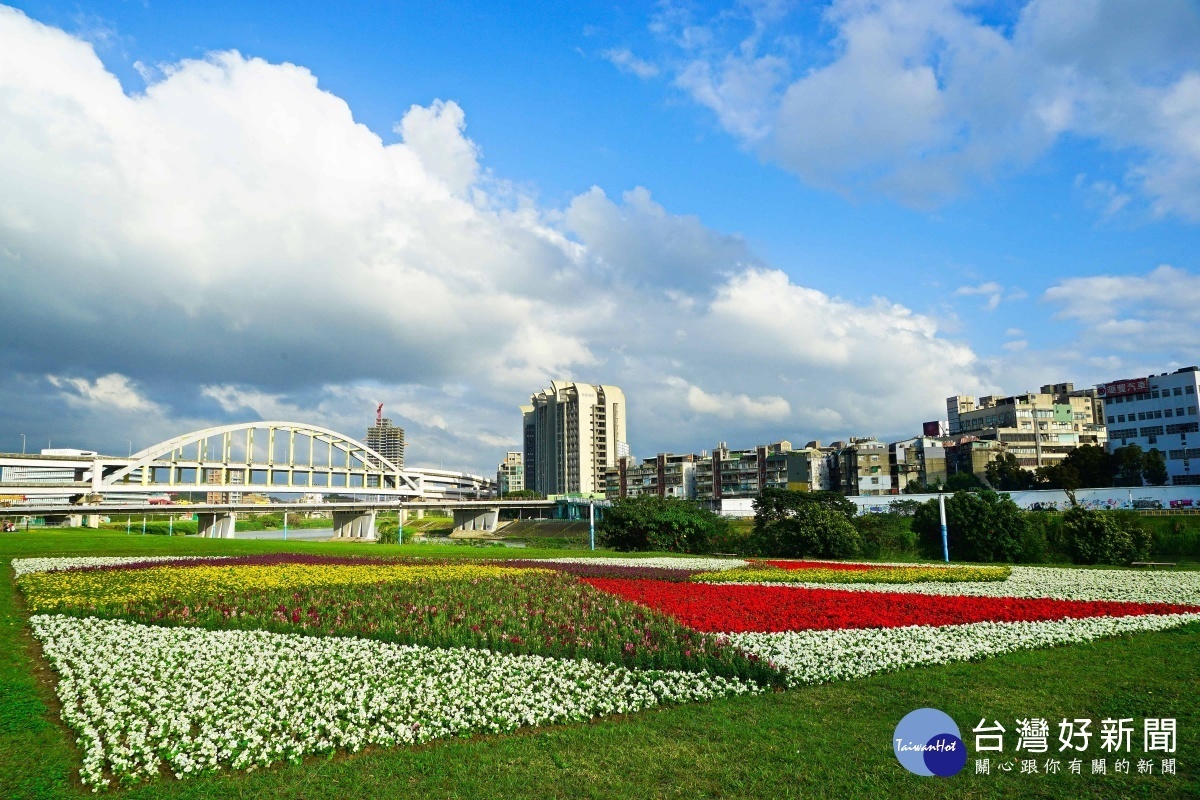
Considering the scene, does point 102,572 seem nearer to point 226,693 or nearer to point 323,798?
point 226,693

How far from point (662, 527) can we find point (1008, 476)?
58061mm

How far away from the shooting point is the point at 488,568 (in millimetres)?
24844

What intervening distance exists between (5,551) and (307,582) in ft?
80.6

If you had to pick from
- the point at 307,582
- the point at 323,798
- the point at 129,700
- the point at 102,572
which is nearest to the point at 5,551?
the point at 102,572

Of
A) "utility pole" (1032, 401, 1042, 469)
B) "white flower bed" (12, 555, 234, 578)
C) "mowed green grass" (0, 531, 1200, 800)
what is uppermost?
"utility pole" (1032, 401, 1042, 469)

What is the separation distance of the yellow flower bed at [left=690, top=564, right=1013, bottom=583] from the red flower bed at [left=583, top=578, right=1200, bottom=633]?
161 inches

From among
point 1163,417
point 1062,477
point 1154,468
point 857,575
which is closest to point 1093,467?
point 1062,477

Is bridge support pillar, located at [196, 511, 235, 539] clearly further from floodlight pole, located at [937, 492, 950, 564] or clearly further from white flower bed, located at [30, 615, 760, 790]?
white flower bed, located at [30, 615, 760, 790]

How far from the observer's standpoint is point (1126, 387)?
3174 inches

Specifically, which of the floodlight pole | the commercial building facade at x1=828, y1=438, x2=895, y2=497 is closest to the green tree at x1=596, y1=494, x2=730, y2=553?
the floodlight pole

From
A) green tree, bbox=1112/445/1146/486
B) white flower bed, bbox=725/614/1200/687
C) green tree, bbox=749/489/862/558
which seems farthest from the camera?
green tree, bbox=1112/445/1146/486

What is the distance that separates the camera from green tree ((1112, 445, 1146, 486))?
71000 mm

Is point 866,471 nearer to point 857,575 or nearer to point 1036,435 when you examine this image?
point 1036,435

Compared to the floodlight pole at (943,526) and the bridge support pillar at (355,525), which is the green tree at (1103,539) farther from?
the bridge support pillar at (355,525)
